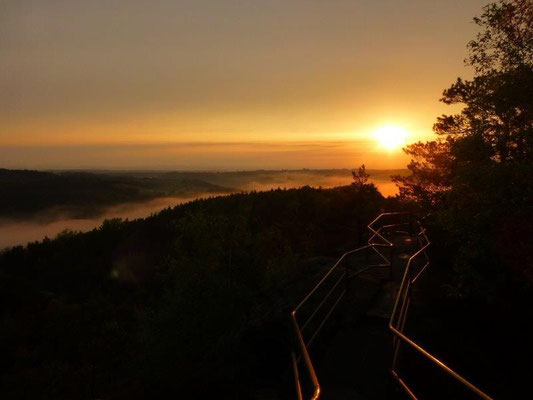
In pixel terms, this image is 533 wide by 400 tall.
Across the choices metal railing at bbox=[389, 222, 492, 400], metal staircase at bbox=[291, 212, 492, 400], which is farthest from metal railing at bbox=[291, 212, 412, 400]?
metal railing at bbox=[389, 222, 492, 400]

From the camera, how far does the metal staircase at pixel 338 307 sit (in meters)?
4.81

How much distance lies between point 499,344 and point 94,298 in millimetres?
80970

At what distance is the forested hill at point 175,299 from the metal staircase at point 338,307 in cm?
87

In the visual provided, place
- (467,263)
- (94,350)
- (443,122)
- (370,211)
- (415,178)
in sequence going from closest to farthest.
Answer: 1. (467,263)
2. (443,122)
3. (415,178)
4. (370,211)
5. (94,350)

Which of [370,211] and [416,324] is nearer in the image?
[416,324]

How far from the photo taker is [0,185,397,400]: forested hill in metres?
11.7

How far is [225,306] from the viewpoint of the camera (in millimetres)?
29734

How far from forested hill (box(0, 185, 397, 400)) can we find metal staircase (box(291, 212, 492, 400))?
0.87 meters

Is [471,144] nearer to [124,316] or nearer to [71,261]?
[124,316]

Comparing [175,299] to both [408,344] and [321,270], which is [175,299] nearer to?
[321,270]

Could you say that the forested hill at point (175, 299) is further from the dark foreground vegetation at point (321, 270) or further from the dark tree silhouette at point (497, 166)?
the dark tree silhouette at point (497, 166)

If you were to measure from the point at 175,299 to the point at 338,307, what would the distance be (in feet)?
73.9

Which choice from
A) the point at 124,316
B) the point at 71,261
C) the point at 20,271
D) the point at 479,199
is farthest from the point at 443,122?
the point at 20,271

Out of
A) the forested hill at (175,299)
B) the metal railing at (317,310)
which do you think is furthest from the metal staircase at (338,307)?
the forested hill at (175,299)
